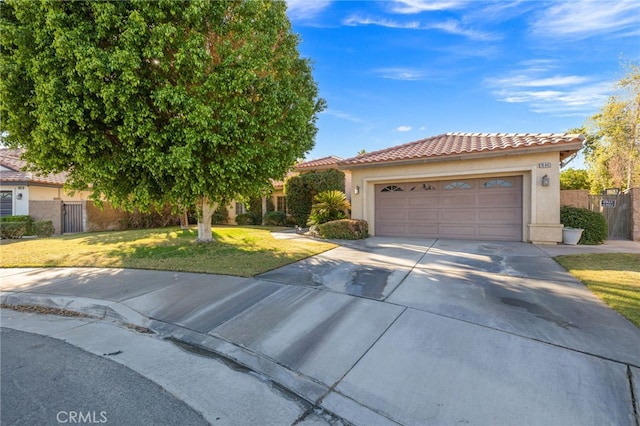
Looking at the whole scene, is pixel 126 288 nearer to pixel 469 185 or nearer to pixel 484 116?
pixel 469 185

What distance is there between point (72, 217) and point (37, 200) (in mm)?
1746

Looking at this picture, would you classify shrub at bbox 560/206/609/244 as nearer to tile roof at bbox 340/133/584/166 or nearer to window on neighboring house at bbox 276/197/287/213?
tile roof at bbox 340/133/584/166

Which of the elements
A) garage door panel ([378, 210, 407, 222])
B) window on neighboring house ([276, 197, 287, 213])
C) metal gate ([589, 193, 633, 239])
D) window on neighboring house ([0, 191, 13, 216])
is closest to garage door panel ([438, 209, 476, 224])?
garage door panel ([378, 210, 407, 222])

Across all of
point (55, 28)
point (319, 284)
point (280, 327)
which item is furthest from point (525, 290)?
point (55, 28)

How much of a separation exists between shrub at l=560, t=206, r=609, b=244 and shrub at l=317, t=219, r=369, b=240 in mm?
7013

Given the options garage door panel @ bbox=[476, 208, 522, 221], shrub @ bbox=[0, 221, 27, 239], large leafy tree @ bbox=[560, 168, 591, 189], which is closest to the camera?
garage door panel @ bbox=[476, 208, 522, 221]

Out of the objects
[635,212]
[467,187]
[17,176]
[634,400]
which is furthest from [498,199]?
[17,176]

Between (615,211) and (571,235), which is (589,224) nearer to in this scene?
(571,235)

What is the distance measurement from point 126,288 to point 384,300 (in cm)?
475

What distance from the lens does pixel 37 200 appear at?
15.7m

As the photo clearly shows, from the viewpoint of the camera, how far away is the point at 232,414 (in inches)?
94.5

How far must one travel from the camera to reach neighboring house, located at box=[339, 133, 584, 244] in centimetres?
931

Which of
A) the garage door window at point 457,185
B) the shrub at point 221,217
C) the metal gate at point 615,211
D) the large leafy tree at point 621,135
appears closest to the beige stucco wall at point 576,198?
the metal gate at point 615,211

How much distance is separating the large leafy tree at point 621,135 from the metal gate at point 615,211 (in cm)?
1183
